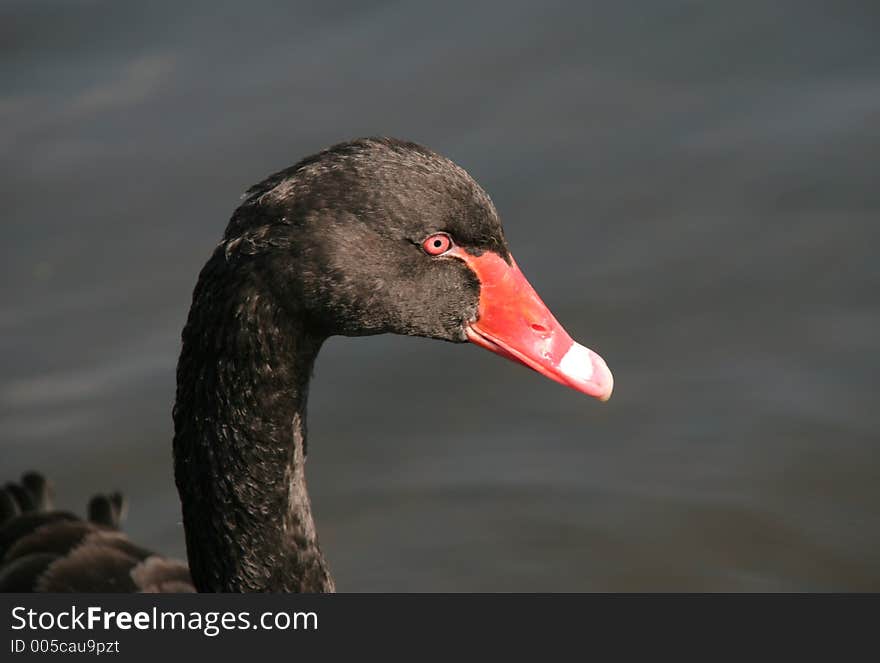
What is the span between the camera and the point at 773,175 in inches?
296

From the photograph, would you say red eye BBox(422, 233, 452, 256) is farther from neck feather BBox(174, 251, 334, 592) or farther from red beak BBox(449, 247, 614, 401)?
neck feather BBox(174, 251, 334, 592)

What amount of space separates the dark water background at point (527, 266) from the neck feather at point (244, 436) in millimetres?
1755

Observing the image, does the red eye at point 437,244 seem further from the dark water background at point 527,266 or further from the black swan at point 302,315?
the dark water background at point 527,266

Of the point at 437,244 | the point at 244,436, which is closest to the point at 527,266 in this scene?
the point at 437,244

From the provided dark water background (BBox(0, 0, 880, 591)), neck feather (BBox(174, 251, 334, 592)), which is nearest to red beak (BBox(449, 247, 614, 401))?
neck feather (BBox(174, 251, 334, 592))

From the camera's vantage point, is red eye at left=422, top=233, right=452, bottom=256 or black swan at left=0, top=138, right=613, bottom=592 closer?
black swan at left=0, top=138, right=613, bottom=592

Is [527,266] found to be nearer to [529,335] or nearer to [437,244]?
[529,335]

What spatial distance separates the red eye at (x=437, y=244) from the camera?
4324mm

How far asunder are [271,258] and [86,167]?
167 inches

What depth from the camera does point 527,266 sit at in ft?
23.6

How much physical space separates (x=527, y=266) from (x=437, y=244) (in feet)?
9.47

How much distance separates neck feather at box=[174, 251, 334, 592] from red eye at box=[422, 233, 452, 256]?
46 centimetres

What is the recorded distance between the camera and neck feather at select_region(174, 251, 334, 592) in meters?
4.25

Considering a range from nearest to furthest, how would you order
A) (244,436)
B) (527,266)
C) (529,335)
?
(244,436), (529,335), (527,266)
